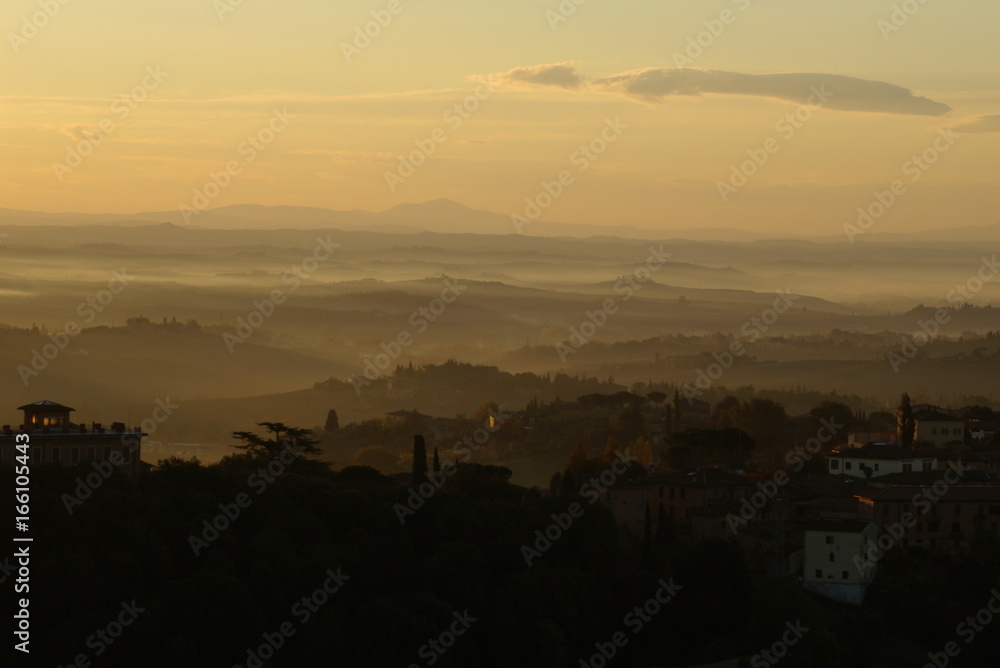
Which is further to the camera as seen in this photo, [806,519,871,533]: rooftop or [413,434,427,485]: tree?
[413,434,427,485]: tree

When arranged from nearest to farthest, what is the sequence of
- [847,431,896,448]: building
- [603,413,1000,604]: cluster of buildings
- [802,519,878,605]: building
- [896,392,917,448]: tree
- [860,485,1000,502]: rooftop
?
[802,519,878,605]: building < [603,413,1000,604]: cluster of buildings < [860,485,1000,502]: rooftop < [896,392,917,448]: tree < [847,431,896,448]: building

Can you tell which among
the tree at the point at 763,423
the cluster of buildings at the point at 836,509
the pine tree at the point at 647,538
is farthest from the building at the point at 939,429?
the pine tree at the point at 647,538

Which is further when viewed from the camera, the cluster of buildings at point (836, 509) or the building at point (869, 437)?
the building at point (869, 437)

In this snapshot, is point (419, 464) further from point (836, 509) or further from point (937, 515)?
point (937, 515)

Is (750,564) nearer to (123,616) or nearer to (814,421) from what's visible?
(123,616)

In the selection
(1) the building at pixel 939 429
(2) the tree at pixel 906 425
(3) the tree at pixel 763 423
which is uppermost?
(2) the tree at pixel 906 425

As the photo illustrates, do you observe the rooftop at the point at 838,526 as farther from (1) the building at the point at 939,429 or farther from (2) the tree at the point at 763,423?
(2) the tree at the point at 763,423

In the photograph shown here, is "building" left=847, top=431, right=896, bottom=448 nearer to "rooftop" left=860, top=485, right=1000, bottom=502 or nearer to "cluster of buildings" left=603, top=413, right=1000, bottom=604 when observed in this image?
"cluster of buildings" left=603, top=413, right=1000, bottom=604

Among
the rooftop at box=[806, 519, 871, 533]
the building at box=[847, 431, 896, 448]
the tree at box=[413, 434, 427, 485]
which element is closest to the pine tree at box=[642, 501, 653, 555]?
the rooftop at box=[806, 519, 871, 533]
